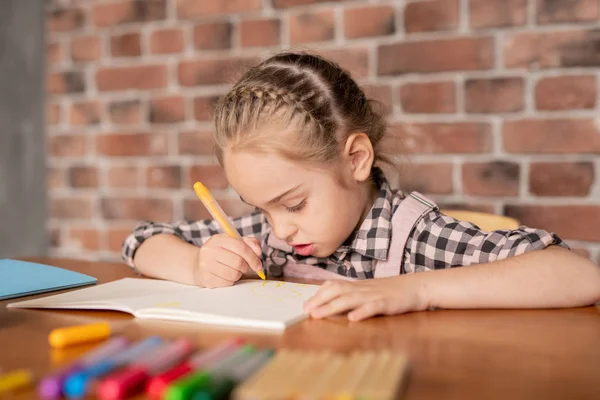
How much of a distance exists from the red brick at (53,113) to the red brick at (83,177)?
0.48 feet

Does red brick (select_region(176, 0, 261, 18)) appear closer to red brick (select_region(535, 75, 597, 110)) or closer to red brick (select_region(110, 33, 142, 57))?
red brick (select_region(110, 33, 142, 57))

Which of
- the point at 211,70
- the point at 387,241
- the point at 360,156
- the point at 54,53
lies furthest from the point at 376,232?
the point at 54,53

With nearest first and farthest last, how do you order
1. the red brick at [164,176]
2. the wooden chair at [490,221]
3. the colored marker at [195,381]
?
1. the colored marker at [195,381]
2. the wooden chair at [490,221]
3. the red brick at [164,176]

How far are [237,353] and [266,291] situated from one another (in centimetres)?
34

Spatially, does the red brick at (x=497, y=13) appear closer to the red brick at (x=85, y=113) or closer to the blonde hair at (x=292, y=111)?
the blonde hair at (x=292, y=111)

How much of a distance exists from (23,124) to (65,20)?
328 millimetres

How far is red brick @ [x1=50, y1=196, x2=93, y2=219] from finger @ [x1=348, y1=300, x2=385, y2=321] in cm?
128

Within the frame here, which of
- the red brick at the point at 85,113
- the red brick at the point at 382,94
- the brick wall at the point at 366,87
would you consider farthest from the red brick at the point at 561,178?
the red brick at the point at 85,113

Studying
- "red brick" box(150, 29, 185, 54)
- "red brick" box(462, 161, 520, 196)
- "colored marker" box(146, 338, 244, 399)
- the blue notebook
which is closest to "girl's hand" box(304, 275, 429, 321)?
"colored marker" box(146, 338, 244, 399)

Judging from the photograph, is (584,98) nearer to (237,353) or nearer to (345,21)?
(345,21)

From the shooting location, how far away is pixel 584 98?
1.23 meters

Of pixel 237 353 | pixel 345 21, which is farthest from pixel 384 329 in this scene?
pixel 345 21

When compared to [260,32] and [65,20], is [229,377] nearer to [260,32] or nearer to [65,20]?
[260,32]

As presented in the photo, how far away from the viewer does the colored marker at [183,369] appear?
446mm
